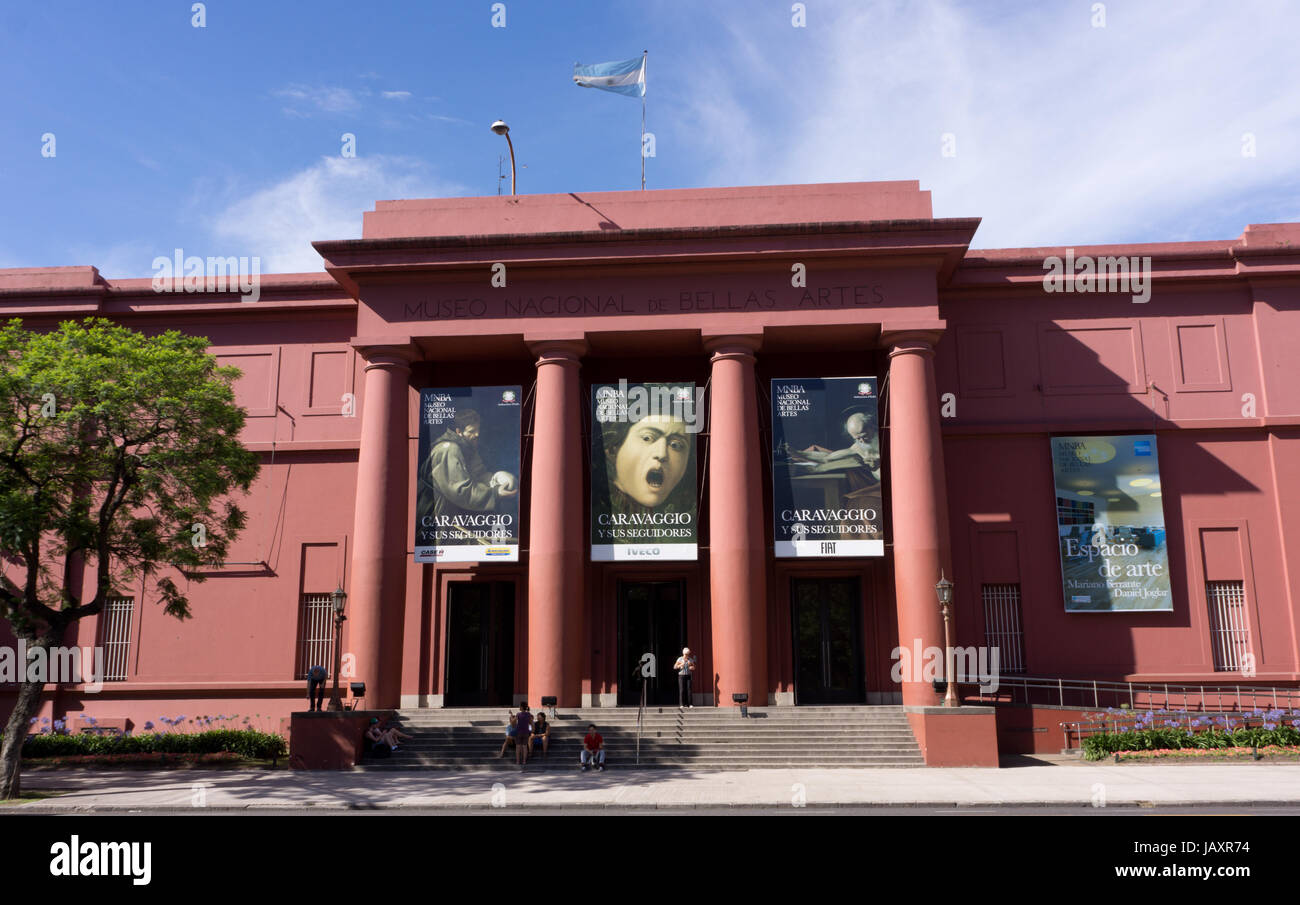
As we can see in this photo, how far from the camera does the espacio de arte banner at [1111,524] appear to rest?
83.3 ft

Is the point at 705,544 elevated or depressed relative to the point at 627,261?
depressed

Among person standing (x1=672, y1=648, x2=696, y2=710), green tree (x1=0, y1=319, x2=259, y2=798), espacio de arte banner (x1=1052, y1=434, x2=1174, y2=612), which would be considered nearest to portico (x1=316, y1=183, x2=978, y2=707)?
person standing (x1=672, y1=648, x2=696, y2=710)

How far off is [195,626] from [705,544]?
1439 cm

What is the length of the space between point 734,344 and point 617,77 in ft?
28.7

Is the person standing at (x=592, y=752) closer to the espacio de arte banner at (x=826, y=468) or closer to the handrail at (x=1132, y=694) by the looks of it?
the espacio de arte banner at (x=826, y=468)

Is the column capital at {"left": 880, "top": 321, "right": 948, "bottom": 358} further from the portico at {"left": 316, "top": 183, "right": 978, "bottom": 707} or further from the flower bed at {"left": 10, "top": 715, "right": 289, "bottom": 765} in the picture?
the flower bed at {"left": 10, "top": 715, "right": 289, "bottom": 765}

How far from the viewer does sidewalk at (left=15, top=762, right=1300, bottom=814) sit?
15242 mm

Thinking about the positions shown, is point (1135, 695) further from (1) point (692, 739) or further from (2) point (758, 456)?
(1) point (692, 739)

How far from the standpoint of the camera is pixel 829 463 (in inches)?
971

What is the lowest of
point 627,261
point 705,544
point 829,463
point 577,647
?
point 577,647

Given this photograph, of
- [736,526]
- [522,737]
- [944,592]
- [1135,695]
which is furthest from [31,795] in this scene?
[1135,695]

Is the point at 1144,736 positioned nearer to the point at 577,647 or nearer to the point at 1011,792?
the point at 1011,792

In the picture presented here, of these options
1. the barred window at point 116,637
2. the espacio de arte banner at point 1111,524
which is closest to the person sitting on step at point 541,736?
the barred window at point 116,637

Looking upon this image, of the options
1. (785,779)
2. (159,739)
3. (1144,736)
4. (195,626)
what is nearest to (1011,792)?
(785,779)
